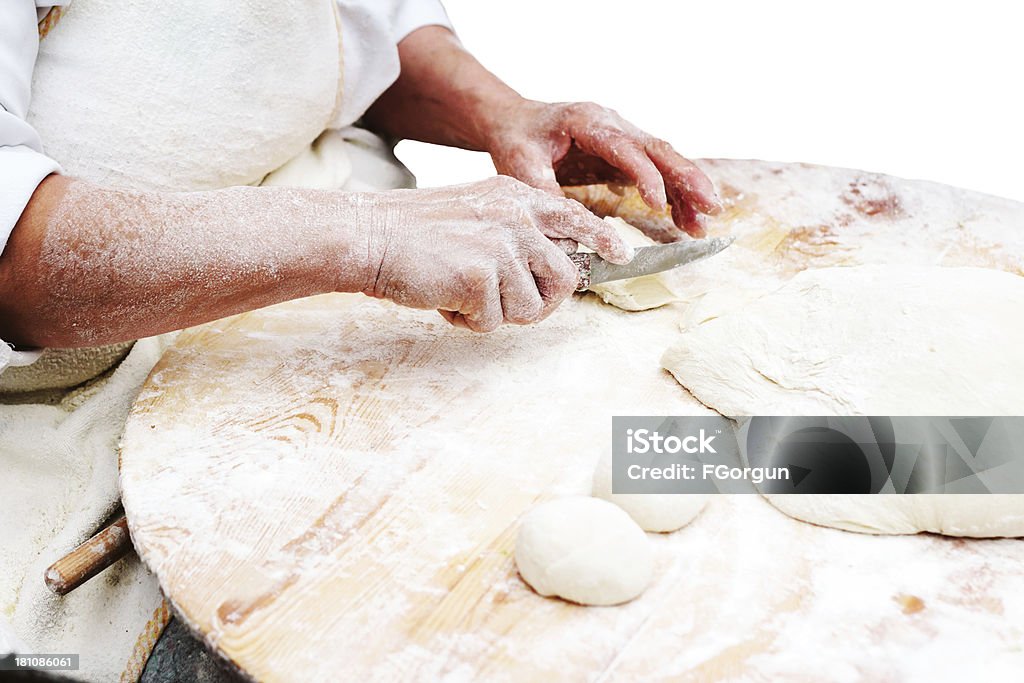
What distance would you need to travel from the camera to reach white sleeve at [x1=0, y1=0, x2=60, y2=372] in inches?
44.8

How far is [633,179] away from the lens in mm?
1819

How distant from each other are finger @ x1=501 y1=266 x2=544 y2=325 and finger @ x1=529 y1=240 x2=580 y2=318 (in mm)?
14

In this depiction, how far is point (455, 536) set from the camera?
1.13 meters

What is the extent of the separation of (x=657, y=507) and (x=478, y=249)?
50 cm

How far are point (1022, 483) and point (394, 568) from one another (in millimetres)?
868

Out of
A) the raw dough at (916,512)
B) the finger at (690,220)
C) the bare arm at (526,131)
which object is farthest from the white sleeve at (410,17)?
the raw dough at (916,512)

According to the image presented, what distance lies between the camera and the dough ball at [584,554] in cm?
102

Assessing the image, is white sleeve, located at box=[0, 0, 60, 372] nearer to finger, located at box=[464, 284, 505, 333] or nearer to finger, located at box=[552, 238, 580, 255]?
finger, located at box=[464, 284, 505, 333]

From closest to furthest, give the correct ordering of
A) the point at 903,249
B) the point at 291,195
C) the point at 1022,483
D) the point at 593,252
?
the point at 1022,483
the point at 291,195
the point at 593,252
the point at 903,249

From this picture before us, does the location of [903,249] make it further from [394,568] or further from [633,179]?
[394,568]

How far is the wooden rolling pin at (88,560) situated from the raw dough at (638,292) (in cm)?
93

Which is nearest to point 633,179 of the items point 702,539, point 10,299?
point 702,539

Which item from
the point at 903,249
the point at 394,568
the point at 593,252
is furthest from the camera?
the point at 903,249

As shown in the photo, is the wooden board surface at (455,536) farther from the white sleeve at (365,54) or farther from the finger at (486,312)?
the white sleeve at (365,54)
